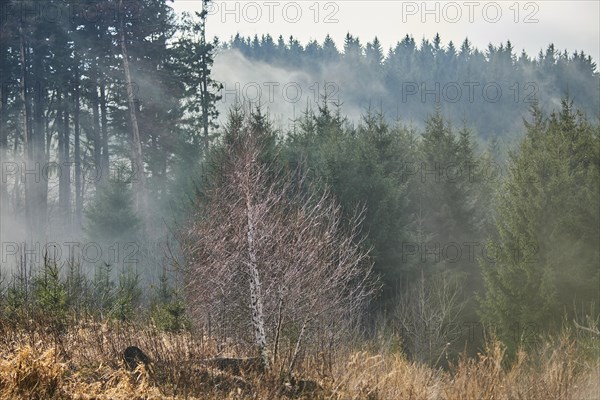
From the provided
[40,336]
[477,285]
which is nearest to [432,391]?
[40,336]

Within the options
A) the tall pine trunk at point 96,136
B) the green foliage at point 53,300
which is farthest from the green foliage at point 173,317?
the tall pine trunk at point 96,136

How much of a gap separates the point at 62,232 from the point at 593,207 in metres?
29.9

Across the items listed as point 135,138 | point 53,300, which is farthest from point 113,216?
point 53,300

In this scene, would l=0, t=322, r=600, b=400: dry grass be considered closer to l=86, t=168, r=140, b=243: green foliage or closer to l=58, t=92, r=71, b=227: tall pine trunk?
l=86, t=168, r=140, b=243: green foliage

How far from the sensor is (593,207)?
20594 mm

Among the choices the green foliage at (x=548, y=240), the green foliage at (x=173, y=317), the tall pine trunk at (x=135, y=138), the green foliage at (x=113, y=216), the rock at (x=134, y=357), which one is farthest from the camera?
the tall pine trunk at (x=135, y=138)

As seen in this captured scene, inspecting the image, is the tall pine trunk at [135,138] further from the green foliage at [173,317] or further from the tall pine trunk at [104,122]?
the green foliage at [173,317]

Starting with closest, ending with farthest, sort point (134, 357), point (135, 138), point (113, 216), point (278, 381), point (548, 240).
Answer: point (278, 381), point (134, 357), point (548, 240), point (113, 216), point (135, 138)

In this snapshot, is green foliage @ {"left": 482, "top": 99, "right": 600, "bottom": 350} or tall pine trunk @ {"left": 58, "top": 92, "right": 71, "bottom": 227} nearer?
green foliage @ {"left": 482, "top": 99, "right": 600, "bottom": 350}

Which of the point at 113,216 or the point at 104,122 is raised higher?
the point at 104,122

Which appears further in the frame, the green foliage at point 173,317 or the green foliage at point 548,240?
the green foliage at point 548,240

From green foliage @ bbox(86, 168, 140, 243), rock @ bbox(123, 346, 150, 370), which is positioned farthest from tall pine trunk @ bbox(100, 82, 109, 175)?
rock @ bbox(123, 346, 150, 370)

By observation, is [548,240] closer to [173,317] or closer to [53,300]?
[173,317]

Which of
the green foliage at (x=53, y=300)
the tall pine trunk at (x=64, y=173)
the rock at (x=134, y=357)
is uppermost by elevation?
the tall pine trunk at (x=64, y=173)
